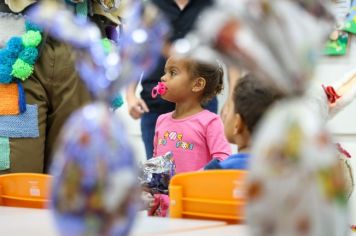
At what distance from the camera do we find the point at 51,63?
170 centimetres

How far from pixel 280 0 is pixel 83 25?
0.17 metres

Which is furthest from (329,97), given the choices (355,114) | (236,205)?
(355,114)

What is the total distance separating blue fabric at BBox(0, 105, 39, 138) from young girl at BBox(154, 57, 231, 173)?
0.44 m

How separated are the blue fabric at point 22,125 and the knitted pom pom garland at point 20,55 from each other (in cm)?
9

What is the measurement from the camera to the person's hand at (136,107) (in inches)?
80.7

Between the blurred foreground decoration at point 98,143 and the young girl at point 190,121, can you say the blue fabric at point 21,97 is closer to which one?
the young girl at point 190,121

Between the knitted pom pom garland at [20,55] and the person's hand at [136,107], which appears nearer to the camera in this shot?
the knitted pom pom garland at [20,55]

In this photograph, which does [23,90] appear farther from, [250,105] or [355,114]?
[355,114]

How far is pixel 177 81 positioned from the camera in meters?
2.03

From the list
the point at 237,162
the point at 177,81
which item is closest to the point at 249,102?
the point at 237,162

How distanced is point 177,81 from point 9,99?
0.58 m

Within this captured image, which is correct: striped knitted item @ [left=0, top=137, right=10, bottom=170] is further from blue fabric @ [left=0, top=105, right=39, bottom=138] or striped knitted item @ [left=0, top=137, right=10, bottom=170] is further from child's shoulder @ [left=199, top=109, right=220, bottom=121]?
child's shoulder @ [left=199, top=109, right=220, bottom=121]

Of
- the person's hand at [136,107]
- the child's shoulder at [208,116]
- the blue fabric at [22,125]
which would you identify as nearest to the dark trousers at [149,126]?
the person's hand at [136,107]

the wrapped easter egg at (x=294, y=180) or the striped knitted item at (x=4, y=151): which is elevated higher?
the wrapped easter egg at (x=294, y=180)
